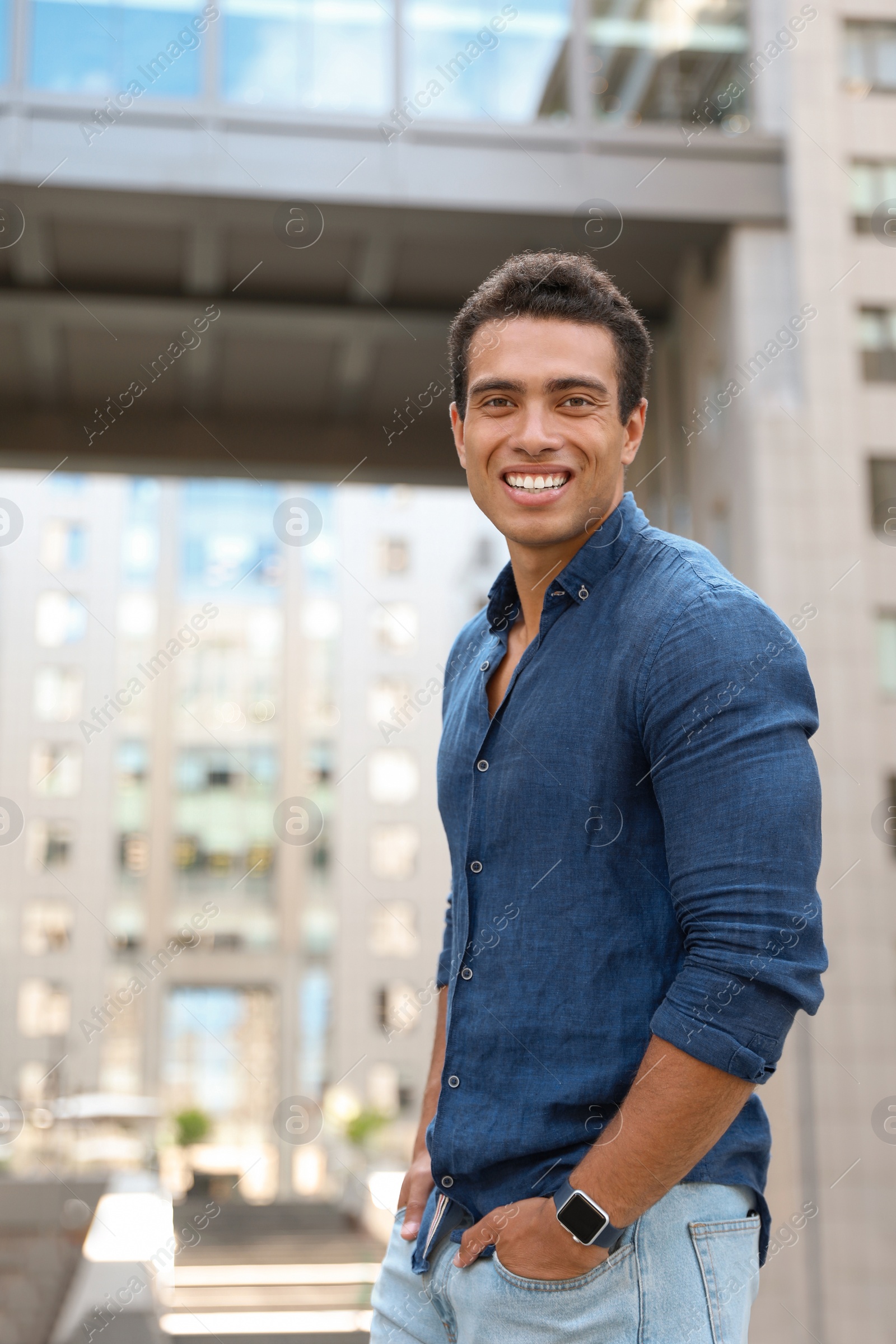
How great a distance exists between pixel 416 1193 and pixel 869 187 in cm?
481

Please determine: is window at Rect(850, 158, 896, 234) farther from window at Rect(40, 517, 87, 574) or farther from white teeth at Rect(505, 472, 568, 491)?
window at Rect(40, 517, 87, 574)

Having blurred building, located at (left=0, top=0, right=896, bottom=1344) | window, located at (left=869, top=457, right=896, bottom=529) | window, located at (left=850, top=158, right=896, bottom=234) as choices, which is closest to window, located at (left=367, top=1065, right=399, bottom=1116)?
blurred building, located at (left=0, top=0, right=896, bottom=1344)

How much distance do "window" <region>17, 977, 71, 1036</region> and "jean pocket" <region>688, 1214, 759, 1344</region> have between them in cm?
2733

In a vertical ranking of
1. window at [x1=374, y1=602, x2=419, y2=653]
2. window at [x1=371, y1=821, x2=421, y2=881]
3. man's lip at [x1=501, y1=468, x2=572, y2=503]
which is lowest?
window at [x1=371, y1=821, x2=421, y2=881]

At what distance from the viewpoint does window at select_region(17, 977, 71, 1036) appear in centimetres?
2644

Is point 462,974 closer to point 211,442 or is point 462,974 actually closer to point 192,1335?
point 211,442

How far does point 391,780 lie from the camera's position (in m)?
30.7

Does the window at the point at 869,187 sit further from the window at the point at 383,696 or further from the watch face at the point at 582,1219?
the window at the point at 383,696

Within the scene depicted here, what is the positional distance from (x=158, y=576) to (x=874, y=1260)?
28.2 metres

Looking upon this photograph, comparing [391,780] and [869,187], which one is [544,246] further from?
[391,780]

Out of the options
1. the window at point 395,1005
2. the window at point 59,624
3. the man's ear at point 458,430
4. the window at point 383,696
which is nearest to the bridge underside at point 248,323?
the man's ear at point 458,430

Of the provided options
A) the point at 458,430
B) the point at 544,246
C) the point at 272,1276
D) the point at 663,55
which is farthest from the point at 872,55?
the point at 272,1276

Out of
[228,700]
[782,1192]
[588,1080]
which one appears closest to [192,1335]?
[782,1192]

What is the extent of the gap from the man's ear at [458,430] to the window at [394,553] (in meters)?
31.7
